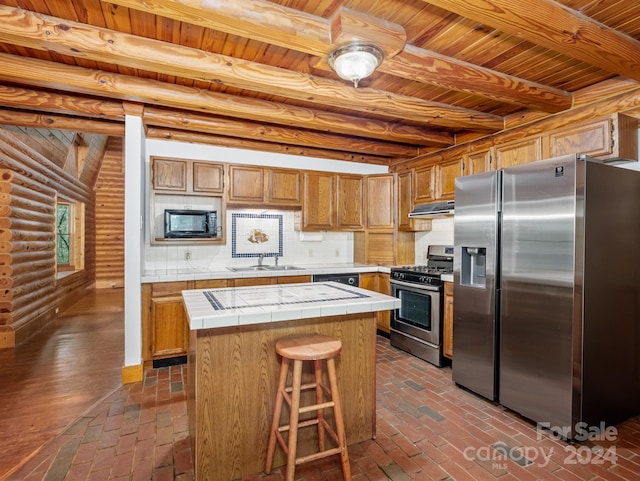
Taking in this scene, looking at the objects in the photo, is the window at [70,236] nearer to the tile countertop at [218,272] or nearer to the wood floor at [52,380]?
the wood floor at [52,380]

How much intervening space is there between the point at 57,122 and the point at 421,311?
4173 millimetres

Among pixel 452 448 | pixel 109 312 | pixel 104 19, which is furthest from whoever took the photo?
pixel 109 312

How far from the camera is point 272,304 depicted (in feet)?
6.48

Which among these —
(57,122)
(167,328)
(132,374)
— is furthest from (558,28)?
(57,122)

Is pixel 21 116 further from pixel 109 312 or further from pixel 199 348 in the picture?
pixel 109 312

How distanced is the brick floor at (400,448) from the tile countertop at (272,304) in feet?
2.98

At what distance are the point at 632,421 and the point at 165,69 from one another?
4147mm

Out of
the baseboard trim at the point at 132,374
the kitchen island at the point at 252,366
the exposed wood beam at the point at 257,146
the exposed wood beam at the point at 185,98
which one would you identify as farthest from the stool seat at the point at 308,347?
the exposed wood beam at the point at 257,146

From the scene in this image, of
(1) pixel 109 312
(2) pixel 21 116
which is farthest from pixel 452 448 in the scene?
(1) pixel 109 312

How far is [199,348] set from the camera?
180cm

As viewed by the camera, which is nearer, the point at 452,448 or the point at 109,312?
the point at 452,448

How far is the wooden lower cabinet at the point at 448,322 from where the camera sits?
133 inches

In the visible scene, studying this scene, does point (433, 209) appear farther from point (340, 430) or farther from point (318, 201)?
point (340, 430)

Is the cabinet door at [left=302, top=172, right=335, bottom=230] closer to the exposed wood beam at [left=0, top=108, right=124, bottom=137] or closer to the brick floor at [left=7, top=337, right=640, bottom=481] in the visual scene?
the exposed wood beam at [left=0, top=108, right=124, bottom=137]
